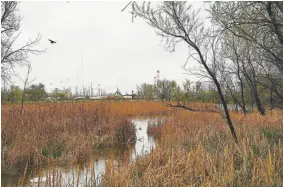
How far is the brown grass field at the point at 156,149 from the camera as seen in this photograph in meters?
4.37

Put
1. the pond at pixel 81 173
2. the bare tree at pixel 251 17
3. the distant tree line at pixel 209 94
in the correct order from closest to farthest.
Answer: the pond at pixel 81 173, the bare tree at pixel 251 17, the distant tree line at pixel 209 94

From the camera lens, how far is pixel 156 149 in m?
5.93

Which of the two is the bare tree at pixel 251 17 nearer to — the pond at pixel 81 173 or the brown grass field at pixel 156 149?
the brown grass field at pixel 156 149

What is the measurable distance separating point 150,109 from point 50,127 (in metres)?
11.7

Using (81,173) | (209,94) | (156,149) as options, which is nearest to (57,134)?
(81,173)

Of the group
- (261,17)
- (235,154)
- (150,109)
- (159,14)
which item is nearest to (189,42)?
(159,14)

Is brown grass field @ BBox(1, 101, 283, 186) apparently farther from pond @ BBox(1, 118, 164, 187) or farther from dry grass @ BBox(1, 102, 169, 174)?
pond @ BBox(1, 118, 164, 187)

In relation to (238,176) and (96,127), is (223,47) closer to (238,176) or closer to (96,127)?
(96,127)

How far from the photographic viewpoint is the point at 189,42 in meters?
6.54

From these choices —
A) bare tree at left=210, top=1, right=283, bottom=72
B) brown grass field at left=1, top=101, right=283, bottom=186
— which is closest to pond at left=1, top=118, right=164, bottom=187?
brown grass field at left=1, top=101, right=283, bottom=186


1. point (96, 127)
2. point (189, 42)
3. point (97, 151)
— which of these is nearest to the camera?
point (189, 42)

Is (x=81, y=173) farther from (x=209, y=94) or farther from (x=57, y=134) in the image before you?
(x=209, y=94)

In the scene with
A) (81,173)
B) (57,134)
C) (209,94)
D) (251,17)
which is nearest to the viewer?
(251,17)

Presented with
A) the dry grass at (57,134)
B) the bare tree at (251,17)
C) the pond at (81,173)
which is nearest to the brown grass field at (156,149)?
the dry grass at (57,134)
